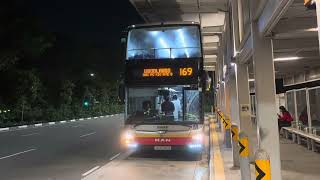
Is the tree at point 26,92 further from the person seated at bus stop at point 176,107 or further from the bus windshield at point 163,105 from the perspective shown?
the person seated at bus stop at point 176,107

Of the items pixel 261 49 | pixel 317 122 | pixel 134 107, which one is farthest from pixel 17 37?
pixel 261 49

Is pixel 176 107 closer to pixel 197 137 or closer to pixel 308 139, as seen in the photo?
pixel 197 137

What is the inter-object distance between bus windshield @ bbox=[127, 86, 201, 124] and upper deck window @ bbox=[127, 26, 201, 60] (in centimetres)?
108

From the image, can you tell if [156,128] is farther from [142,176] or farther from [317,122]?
[317,122]

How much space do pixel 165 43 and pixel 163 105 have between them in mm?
1996

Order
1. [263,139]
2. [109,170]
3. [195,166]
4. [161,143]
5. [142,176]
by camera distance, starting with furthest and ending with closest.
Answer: [161,143]
[195,166]
[109,170]
[142,176]
[263,139]

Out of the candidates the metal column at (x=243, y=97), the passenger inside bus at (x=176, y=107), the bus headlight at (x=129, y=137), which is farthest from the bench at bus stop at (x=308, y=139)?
the bus headlight at (x=129, y=137)

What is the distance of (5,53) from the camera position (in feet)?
A: 111

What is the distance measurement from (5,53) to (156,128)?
23990mm

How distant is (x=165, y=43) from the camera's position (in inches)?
532

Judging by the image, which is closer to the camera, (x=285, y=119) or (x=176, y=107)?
(x=176, y=107)

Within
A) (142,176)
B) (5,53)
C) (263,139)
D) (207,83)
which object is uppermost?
(5,53)

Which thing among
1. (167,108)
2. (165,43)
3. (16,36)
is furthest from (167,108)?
(16,36)

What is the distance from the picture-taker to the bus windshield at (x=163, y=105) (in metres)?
13.3
